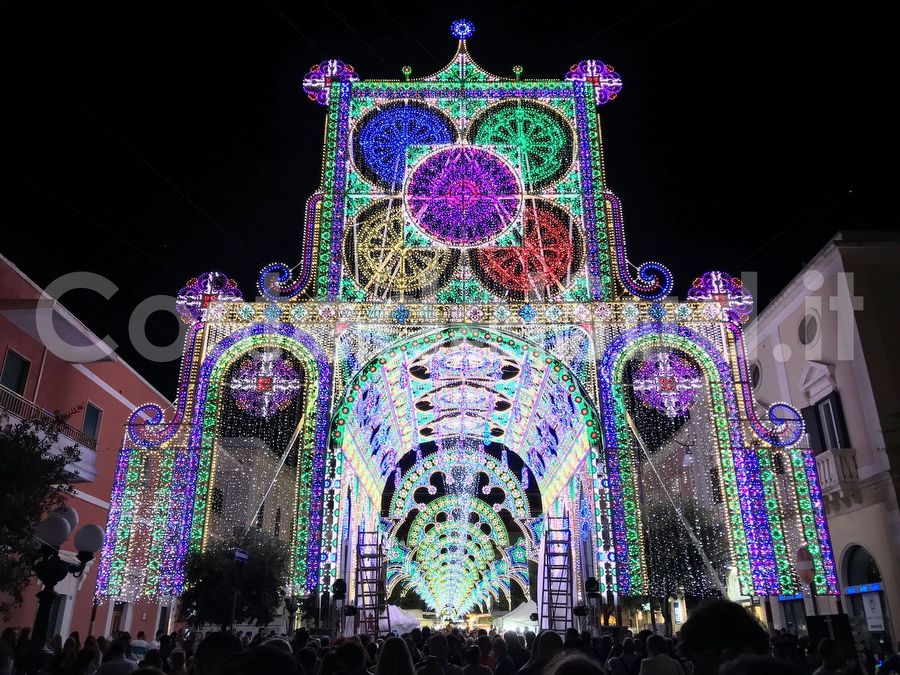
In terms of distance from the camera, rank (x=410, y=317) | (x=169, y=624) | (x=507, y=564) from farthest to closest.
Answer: (x=507, y=564) → (x=169, y=624) → (x=410, y=317)

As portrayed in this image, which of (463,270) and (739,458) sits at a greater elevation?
(463,270)

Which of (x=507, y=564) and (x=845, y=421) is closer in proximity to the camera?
(x=845, y=421)

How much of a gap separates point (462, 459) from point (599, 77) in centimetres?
1569

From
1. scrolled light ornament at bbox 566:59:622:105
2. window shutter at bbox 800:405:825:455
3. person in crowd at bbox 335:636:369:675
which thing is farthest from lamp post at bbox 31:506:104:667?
window shutter at bbox 800:405:825:455

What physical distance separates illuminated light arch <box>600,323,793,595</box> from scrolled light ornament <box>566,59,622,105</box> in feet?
23.2

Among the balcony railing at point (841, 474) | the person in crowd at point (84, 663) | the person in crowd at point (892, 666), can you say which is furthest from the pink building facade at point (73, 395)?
the balcony railing at point (841, 474)

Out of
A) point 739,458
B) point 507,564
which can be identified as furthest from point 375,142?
point 507,564

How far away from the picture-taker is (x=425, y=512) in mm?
29688

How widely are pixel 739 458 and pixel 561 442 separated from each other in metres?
6.30

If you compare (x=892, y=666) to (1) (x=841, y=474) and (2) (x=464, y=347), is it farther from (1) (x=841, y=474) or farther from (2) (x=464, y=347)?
(1) (x=841, y=474)

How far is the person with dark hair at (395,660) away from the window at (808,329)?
A: 19222mm

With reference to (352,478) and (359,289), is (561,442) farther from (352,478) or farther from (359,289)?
(359,289)

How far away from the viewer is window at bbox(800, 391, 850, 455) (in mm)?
18828

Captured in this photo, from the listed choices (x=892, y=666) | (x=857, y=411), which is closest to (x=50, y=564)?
(x=892, y=666)
